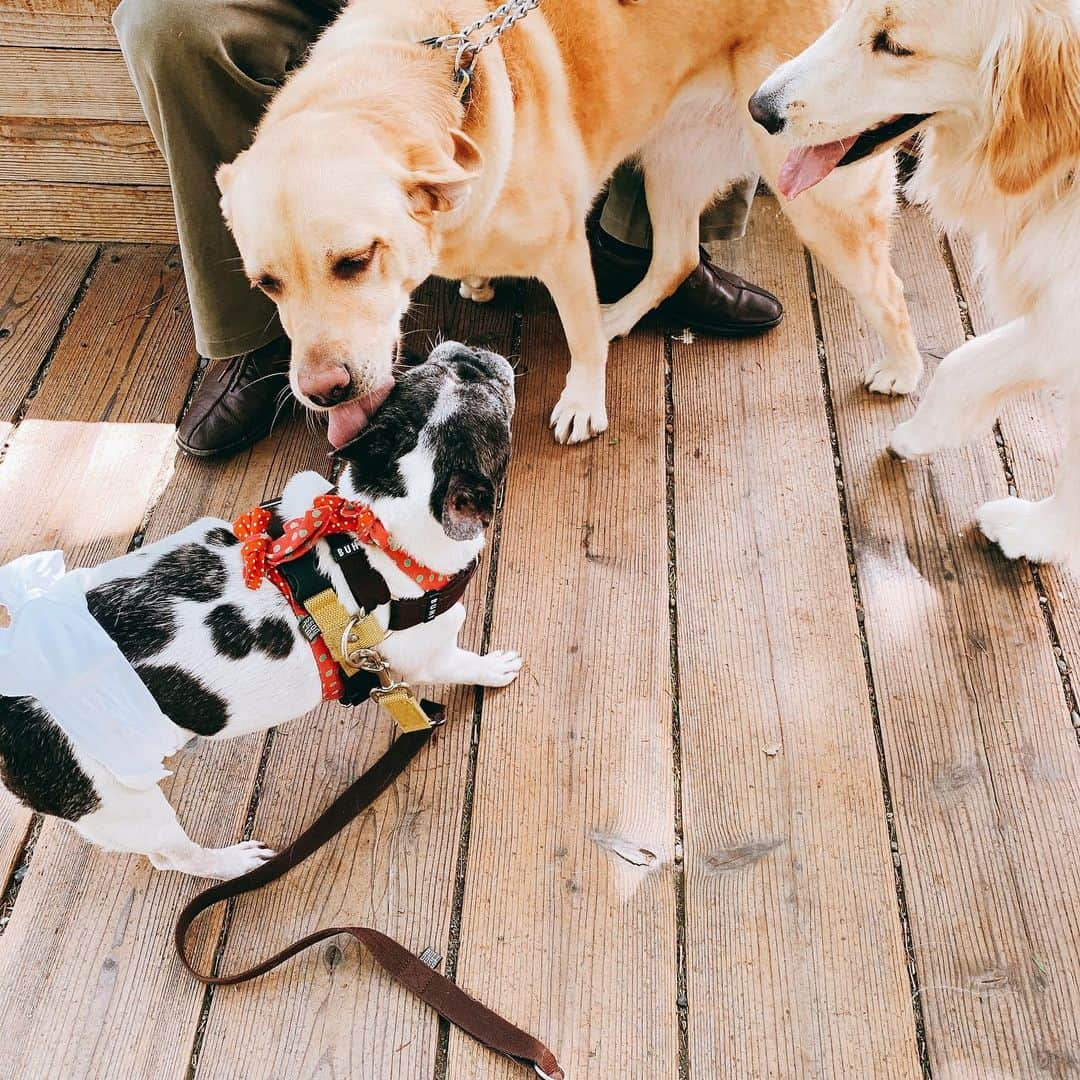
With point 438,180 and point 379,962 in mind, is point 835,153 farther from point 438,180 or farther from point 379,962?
point 379,962

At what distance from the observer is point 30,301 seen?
101 inches

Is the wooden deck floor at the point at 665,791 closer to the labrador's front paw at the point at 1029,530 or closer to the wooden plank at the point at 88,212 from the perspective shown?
the labrador's front paw at the point at 1029,530

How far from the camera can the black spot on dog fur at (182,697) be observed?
1259 mm

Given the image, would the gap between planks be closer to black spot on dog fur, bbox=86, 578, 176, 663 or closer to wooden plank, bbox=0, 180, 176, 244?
black spot on dog fur, bbox=86, 578, 176, 663

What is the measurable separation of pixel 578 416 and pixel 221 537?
1.04 m

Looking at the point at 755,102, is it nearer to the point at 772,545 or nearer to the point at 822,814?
the point at 772,545

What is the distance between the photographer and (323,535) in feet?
4.41

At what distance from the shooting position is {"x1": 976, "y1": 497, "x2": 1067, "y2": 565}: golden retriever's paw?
1890 mm

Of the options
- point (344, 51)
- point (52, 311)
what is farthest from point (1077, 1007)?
point (52, 311)

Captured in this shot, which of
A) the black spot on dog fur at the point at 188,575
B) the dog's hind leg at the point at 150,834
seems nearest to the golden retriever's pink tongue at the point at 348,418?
the black spot on dog fur at the point at 188,575

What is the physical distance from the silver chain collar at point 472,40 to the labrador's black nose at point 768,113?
1.65 ft

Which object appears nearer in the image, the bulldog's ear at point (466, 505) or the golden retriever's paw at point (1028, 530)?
the bulldog's ear at point (466, 505)

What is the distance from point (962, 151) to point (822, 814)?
48.2 inches

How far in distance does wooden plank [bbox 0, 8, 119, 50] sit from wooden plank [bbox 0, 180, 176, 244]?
392 mm
